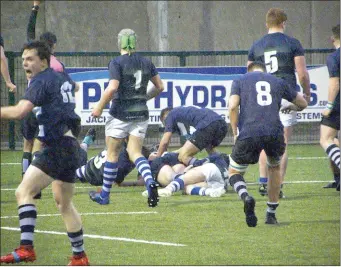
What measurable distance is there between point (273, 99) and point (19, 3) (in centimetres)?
1701

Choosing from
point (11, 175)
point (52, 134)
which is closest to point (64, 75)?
point (52, 134)

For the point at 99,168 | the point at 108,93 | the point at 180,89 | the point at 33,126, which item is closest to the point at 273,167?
the point at 108,93

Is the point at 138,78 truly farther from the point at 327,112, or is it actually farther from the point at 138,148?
the point at 327,112

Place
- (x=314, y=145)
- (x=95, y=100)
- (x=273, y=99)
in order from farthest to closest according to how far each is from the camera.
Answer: (x=314, y=145)
(x=95, y=100)
(x=273, y=99)

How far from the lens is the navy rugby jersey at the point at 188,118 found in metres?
16.9

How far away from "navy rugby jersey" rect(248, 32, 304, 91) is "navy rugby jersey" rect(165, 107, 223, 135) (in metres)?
1.90

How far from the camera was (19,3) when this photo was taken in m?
29.2

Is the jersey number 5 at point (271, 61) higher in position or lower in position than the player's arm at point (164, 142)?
higher

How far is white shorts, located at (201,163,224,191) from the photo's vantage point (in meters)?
16.3

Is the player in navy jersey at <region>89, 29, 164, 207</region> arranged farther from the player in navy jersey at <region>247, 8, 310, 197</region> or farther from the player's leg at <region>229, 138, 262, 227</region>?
the player's leg at <region>229, 138, 262, 227</region>

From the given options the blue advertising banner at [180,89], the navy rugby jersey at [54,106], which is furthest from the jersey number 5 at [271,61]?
the blue advertising banner at [180,89]

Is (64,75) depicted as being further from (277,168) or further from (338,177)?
(338,177)

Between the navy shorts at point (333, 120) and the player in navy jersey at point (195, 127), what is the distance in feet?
5.26

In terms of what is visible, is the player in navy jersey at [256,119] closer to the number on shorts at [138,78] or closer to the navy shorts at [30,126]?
the number on shorts at [138,78]
